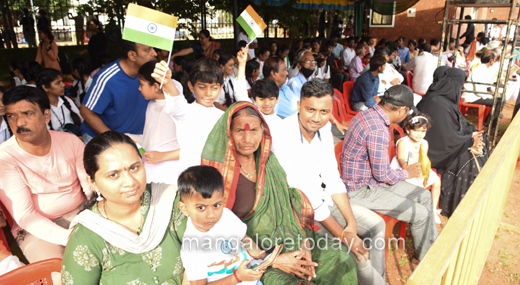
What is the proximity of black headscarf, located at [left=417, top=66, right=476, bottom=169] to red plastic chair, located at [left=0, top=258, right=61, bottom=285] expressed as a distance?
3645mm

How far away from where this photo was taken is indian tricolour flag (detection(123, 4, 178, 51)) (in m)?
2.48

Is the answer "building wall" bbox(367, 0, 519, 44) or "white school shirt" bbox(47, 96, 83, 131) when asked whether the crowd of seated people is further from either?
"building wall" bbox(367, 0, 519, 44)

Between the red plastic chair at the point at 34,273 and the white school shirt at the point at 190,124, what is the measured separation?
0.97 m

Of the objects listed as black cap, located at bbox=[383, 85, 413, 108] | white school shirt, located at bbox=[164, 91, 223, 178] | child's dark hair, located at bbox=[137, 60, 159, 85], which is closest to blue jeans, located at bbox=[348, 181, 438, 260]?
black cap, located at bbox=[383, 85, 413, 108]

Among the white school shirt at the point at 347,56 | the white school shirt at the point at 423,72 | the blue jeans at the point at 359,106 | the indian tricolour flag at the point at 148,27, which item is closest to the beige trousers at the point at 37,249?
the indian tricolour flag at the point at 148,27

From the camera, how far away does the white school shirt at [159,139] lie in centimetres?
287

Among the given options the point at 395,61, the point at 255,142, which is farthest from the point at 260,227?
the point at 395,61

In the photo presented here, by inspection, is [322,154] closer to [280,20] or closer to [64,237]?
[64,237]

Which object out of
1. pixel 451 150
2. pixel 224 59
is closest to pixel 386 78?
pixel 451 150

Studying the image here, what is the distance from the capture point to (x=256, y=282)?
1.95m

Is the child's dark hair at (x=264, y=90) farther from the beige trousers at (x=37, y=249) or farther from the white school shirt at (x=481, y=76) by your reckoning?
the white school shirt at (x=481, y=76)

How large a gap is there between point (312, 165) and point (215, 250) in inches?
42.7

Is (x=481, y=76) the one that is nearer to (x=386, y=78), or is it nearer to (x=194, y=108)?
(x=386, y=78)

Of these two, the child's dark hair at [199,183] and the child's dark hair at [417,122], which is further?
the child's dark hair at [417,122]
